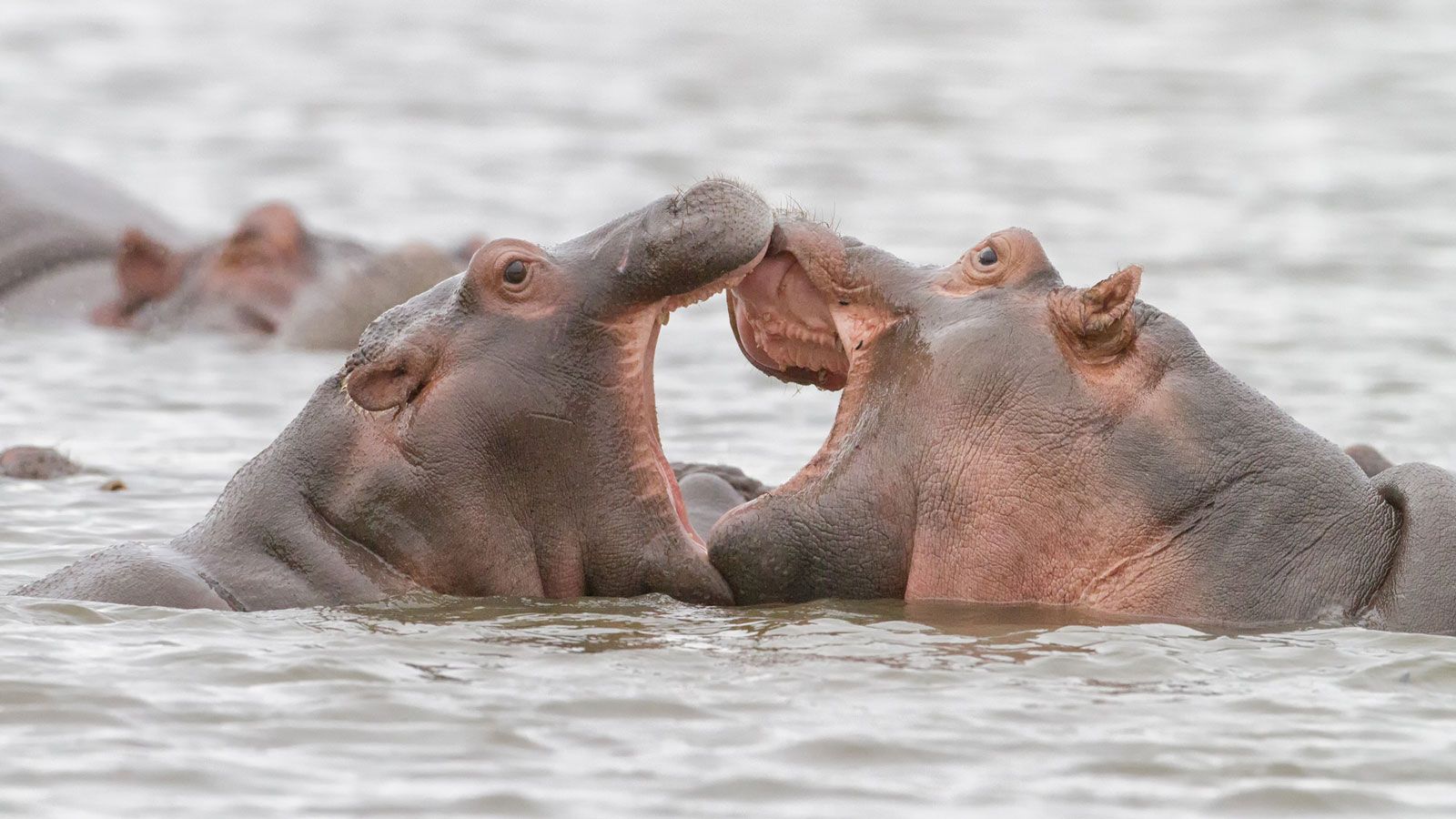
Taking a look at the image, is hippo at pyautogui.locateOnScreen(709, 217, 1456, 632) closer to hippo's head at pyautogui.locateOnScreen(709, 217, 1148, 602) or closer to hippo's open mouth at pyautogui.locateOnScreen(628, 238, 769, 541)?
hippo's head at pyautogui.locateOnScreen(709, 217, 1148, 602)

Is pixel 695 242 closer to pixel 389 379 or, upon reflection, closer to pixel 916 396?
pixel 916 396

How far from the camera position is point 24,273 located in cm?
1395

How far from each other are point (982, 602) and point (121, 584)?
2.56 m

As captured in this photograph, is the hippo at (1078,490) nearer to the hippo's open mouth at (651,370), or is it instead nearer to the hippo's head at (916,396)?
the hippo's head at (916,396)

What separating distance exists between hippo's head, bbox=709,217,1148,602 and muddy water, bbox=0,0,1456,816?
0.23 metres

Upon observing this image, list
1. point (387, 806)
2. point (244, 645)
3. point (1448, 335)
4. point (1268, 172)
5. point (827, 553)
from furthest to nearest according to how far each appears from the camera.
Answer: point (1268, 172), point (1448, 335), point (827, 553), point (244, 645), point (387, 806)

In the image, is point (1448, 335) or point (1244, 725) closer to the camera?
point (1244, 725)

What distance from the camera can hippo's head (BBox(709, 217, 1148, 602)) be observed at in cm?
673

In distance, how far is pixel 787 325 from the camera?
7.37m

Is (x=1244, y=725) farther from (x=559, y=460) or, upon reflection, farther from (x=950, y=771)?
(x=559, y=460)

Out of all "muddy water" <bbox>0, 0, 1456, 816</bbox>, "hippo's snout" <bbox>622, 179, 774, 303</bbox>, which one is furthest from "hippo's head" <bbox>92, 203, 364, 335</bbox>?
"hippo's snout" <bbox>622, 179, 774, 303</bbox>

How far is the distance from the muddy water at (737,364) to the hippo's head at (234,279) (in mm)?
398

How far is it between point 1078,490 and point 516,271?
1829 millimetres

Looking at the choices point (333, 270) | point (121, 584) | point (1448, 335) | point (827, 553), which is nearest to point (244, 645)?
point (121, 584)
